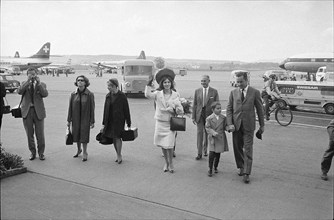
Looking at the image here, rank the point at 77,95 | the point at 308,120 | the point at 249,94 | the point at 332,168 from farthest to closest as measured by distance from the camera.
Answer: the point at 308,120, the point at 77,95, the point at 332,168, the point at 249,94

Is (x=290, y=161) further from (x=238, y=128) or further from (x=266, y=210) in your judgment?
(x=266, y=210)

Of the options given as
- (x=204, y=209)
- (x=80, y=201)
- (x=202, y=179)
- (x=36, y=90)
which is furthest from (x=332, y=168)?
(x=36, y=90)

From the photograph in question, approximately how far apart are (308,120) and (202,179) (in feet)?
29.8

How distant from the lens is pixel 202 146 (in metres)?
7.43

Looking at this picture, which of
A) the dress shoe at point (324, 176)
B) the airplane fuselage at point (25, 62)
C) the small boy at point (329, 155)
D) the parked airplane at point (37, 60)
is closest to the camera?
the small boy at point (329, 155)

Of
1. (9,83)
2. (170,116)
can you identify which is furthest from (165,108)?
(9,83)

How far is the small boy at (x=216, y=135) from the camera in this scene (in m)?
6.03

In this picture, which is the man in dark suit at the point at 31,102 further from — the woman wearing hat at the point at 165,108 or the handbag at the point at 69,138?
the woman wearing hat at the point at 165,108

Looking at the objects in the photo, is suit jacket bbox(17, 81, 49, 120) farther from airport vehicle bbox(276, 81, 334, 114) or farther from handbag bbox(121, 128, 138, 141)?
airport vehicle bbox(276, 81, 334, 114)

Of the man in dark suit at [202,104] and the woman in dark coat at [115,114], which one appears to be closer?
the woman in dark coat at [115,114]

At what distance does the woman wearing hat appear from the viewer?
20.1 ft

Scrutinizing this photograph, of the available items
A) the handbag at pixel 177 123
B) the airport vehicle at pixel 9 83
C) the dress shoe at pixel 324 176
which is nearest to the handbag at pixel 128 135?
the handbag at pixel 177 123

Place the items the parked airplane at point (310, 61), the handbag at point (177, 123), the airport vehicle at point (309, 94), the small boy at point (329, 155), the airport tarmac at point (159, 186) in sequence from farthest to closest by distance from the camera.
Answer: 1. the parked airplane at point (310, 61)
2. the airport vehicle at point (309, 94)
3. the handbag at point (177, 123)
4. the small boy at point (329, 155)
5. the airport tarmac at point (159, 186)

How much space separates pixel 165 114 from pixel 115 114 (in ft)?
3.99
